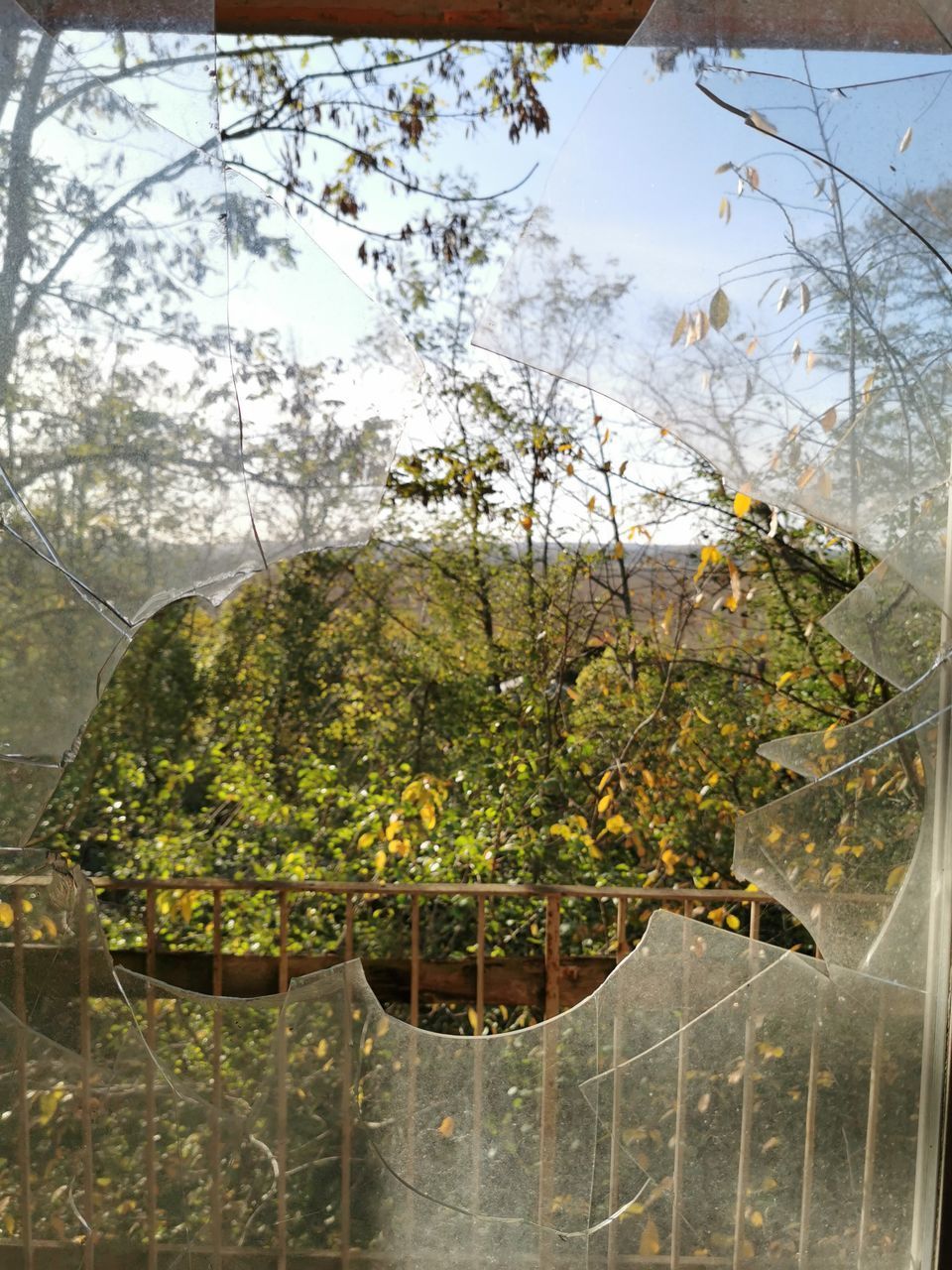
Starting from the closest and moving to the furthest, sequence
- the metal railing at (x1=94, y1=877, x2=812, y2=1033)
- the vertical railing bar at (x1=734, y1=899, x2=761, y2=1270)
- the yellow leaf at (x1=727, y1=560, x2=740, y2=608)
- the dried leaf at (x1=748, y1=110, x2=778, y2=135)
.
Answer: the dried leaf at (x1=748, y1=110, x2=778, y2=135) < the vertical railing bar at (x1=734, y1=899, x2=761, y2=1270) < the metal railing at (x1=94, y1=877, x2=812, y2=1033) < the yellow leaf at (x1=727, y1=560, x2=740, y2=608)

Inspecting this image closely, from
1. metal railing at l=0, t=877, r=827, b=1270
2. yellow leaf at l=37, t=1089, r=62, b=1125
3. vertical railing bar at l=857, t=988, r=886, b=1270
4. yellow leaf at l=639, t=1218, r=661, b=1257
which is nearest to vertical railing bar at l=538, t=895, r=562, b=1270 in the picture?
metal railing at l=0, t=877, r=827, b=1270

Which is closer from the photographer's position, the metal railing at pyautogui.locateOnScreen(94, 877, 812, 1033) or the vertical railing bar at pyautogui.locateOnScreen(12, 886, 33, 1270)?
the vertical railing bar at pyautogui.locateOnScreen(12, 886, 33, 1270)

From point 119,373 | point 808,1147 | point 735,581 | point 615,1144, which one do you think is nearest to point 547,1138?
point 615,1144

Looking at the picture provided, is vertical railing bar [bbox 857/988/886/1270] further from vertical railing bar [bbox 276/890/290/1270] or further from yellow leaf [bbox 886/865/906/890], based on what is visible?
vertical railing bar [bbox 276/890/290/1270]

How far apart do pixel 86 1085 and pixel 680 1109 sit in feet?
2.66

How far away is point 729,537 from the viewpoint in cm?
240

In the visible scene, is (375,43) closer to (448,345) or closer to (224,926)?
(448,345)

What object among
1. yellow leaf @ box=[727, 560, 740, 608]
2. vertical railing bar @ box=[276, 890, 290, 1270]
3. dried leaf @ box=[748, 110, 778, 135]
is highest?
dried leaf @ box=[748, 110, 778, 135]

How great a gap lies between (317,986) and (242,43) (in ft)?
6.22

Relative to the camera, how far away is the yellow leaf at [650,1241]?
140 centimetres

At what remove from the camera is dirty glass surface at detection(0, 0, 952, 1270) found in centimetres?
130

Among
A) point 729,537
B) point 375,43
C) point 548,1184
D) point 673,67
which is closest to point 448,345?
point 375,43

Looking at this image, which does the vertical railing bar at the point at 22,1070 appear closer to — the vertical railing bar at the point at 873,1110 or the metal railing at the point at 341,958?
the metal railing at the point at 341,958

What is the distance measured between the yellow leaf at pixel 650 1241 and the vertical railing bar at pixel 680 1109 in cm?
2
